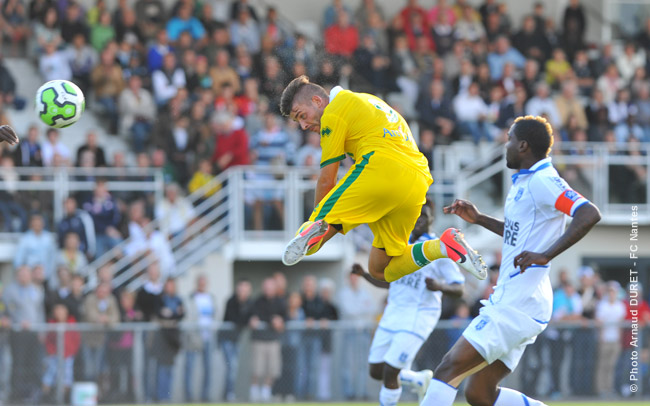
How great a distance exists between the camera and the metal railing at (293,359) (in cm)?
1569

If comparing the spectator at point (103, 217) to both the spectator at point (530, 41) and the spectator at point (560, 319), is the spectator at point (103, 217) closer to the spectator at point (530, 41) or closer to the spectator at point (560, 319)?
the spectator at point (560, 319)

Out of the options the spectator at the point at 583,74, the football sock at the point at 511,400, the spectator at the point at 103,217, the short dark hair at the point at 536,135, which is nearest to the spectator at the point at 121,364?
the spectator at the point at 103,217

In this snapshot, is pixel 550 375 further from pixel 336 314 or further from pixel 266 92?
pixel 266 92

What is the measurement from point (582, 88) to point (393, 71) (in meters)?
3.78

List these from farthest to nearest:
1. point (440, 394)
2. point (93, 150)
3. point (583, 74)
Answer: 1. point (583, 74)
2. point (93, 150)
3. point (440, 394)

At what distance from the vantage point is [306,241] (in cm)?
889

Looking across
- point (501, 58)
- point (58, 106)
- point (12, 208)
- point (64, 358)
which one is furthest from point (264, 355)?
point (501, 58)

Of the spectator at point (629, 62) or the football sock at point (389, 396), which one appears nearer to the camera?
the football sock at point (389, 396)

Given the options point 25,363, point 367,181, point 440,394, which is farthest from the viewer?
point 25,363

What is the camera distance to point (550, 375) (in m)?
16.8

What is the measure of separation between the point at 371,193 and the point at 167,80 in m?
10.9

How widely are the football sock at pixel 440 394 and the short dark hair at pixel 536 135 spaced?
1.76 m

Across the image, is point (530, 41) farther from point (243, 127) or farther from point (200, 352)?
point (200, 352)

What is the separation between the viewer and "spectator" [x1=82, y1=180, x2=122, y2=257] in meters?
17.3
